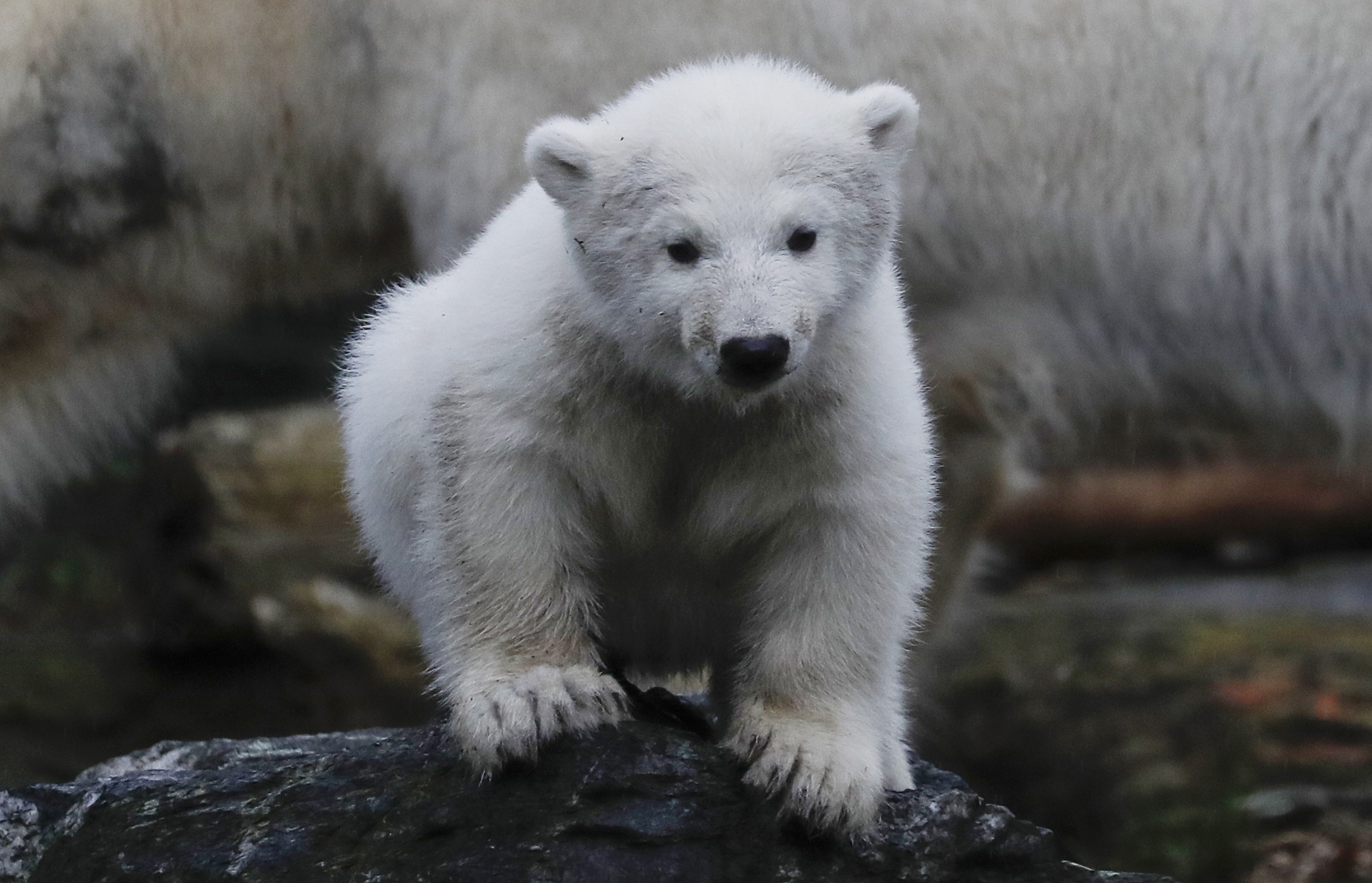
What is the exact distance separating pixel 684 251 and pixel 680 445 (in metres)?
0.45

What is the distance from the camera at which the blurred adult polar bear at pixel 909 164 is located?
4.23 meters

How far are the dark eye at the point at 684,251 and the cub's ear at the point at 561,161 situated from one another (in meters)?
0.25

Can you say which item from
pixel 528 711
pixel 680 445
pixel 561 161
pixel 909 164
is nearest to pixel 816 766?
pixel 528 711

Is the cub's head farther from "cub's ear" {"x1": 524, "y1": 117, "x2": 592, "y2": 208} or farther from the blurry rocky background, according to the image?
the blurry rocky background

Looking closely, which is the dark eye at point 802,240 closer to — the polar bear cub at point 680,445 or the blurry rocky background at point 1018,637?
the polar bear cub at point 680,445

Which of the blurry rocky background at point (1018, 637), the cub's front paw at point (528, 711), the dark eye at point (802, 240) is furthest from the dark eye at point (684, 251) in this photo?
the blurry rocky background at point (1018, 637)

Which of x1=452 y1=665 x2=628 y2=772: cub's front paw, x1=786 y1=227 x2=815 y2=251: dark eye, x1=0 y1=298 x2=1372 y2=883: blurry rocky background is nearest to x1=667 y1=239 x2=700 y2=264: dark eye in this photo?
x1=786 y1=227 x2=815 y2=251: dark eye

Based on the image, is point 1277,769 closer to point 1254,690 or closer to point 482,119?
point 1254,690

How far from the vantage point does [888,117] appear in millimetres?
2969

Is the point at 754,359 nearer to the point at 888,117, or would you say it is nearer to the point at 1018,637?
the point at 888,117

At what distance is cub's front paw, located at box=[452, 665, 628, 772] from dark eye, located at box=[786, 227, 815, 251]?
861mm

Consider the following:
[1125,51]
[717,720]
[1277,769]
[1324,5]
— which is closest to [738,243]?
[717,720]

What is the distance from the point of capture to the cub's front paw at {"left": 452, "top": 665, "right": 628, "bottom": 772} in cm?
292

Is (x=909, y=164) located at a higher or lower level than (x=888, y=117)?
lower
